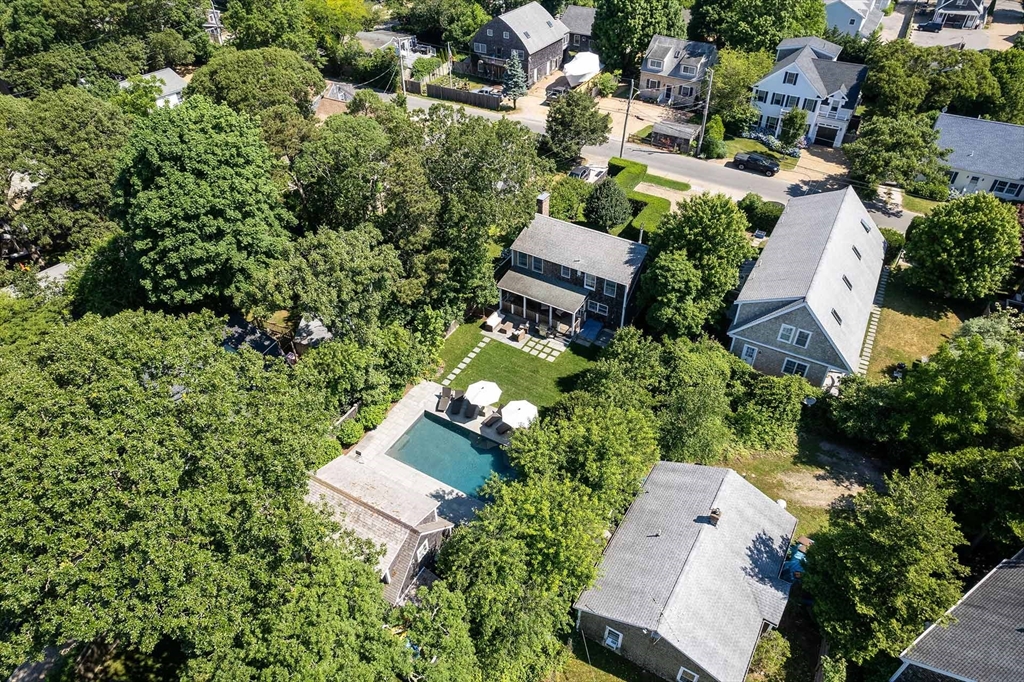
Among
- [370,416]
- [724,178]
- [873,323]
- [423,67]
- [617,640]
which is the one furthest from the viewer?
[423,67]

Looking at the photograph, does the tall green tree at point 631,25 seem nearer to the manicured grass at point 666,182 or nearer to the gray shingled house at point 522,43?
the gray shingled house at point 522,43

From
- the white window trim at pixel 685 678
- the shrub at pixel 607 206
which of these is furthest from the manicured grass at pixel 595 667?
the shrub at pixel 607 206

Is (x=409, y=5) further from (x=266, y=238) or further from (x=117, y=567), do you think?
(x=117, y=567)

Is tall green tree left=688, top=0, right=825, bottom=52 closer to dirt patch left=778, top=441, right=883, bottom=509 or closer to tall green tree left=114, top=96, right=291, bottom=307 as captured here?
dirt patch left=778, top=441, right=883, bottom=509

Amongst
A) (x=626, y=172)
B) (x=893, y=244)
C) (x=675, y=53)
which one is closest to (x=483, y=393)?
(x=626, y=172)

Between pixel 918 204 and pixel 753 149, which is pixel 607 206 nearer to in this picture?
pixel 753 149

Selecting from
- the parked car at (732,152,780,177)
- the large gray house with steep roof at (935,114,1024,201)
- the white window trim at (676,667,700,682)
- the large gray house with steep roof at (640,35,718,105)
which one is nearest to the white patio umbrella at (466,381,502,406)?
the white window trim at (676,667,700,682)

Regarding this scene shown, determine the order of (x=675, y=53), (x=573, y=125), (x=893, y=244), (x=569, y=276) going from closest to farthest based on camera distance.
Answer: (x=569, y=276) < (x=893, y=244) < (x=573, y=125) < (x=675, y=53)
